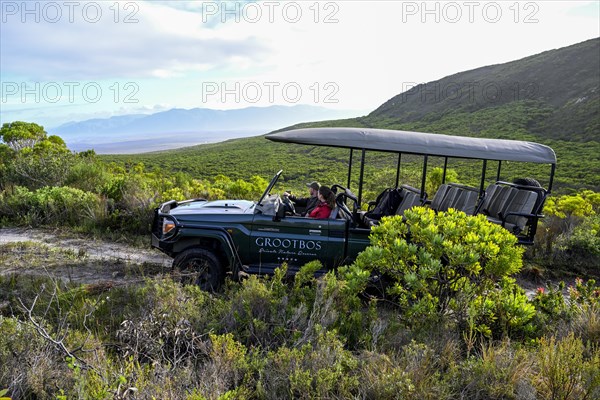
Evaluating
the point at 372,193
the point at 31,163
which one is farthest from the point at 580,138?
the point at 31,163

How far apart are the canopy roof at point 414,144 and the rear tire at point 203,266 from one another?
193 cm

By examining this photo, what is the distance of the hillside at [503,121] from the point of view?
49.2m

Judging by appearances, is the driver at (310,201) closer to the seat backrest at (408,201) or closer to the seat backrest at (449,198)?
the seat backrest at (408,201)

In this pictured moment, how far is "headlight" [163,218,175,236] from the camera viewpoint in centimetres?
597

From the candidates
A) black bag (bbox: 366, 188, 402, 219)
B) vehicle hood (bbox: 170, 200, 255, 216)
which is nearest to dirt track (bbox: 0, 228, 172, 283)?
vehicle hood (bbox: 170, 200, 255, 216)

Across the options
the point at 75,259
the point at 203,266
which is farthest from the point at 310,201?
the point at 75,259

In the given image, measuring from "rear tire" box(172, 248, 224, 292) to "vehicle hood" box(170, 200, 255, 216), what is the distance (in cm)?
62

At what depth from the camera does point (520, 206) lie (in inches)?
265

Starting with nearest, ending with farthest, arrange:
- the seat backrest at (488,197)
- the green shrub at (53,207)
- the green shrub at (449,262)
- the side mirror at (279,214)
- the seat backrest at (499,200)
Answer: the green shrub at (449,262), the side mirror at (279,214), the seat backrest at (499,200), the seat backrest at (488,197), the green shrub at (53,207)

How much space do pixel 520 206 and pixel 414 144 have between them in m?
2.14

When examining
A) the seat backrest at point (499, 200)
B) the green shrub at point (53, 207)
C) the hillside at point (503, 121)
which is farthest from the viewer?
the hillside at point (503, 121)

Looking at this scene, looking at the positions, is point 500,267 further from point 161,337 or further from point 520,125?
point 520,125

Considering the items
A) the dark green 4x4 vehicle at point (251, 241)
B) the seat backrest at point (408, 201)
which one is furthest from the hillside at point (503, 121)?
the dark green 4x4 vehicle at point (251, 241)

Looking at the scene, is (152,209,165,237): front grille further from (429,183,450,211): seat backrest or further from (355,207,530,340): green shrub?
(429,183,450,211): seat backrest
